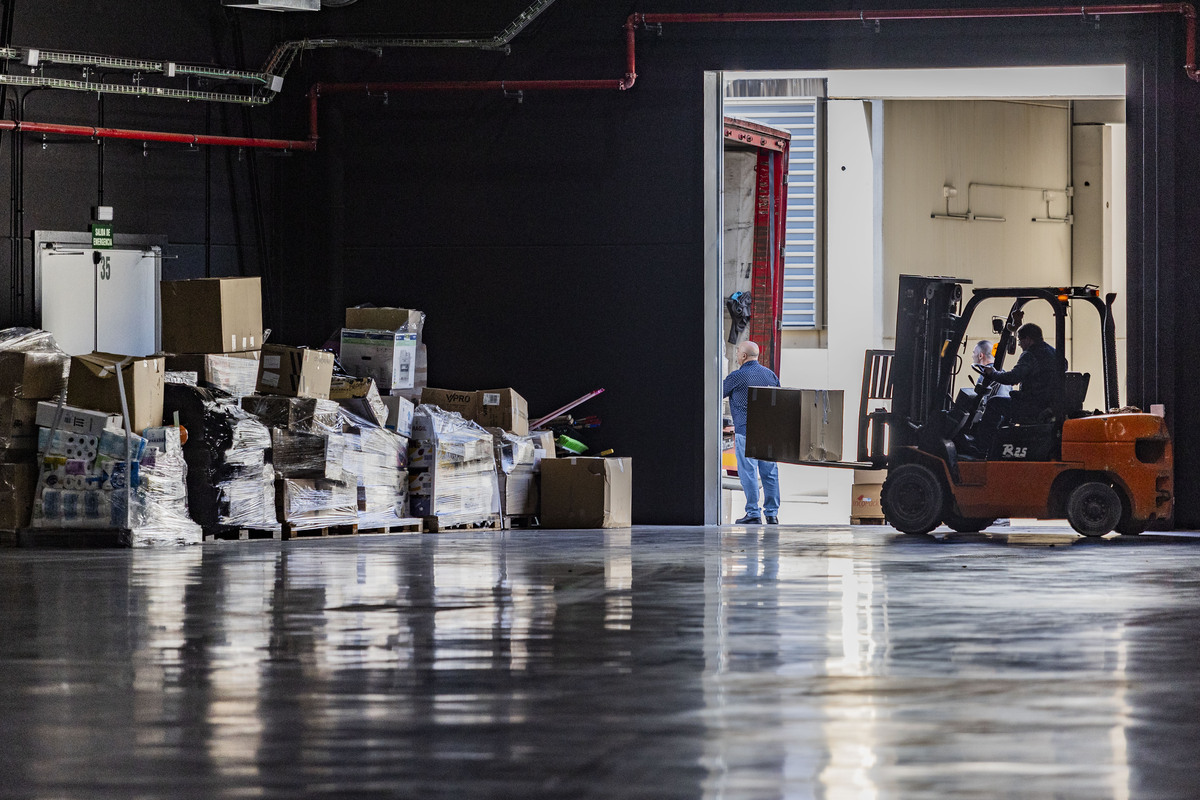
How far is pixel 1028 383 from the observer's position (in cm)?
1080

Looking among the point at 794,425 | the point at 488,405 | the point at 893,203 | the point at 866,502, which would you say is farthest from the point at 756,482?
the point at 893,203

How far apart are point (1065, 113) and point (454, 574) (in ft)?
36.6

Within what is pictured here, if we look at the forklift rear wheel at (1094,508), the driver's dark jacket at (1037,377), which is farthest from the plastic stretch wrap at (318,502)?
the forklift rear wheel at (1094,508)

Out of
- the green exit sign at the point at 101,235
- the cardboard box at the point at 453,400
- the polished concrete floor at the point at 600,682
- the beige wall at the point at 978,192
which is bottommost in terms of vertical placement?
the polished concrete floor at the point at 600,682

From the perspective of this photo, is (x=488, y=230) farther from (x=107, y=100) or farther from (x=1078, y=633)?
(x=1078, y=633)

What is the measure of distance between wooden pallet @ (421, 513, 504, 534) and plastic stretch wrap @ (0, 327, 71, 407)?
9.62ft

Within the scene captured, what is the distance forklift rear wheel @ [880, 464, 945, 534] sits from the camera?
36.7 feet

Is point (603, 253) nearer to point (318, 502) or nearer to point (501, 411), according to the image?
point (501, 411)

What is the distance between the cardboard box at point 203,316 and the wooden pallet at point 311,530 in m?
1.38

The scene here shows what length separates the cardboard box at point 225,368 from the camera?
1109 cm

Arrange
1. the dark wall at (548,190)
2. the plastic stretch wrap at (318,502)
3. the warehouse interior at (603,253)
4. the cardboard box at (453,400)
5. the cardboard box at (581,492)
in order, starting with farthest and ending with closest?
the cardboard box at (453,400), the dark wall at (548,190), the cardboard box at (581,492), the plastic stretch wrap at (318,502), the warehouse interior at (603,253)

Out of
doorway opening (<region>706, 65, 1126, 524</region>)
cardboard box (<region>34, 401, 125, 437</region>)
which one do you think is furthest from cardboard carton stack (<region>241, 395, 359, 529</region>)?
doorway opening (<region>706, 65, 1126, 524</region>)

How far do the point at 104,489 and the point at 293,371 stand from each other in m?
1.86

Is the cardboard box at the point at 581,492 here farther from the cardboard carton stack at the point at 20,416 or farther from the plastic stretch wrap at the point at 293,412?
the cardboard carton stack at the point at 20,416
